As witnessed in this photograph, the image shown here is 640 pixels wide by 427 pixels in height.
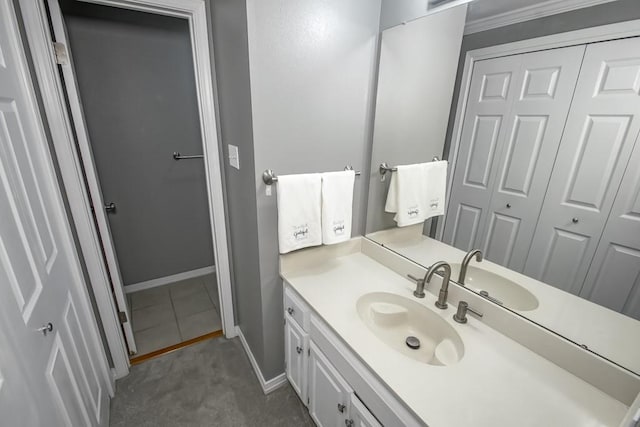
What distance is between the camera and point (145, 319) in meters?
2.17

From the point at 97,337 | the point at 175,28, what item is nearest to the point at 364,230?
the point at 97,337

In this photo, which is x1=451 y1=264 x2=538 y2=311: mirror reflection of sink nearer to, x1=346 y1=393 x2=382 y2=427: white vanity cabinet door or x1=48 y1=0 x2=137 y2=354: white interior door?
x1=346 y1=393 x2=382 y2=427: white vanity cabinet door

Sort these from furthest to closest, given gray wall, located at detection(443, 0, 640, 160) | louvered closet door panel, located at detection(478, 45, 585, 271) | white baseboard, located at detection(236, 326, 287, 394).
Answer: white baseboard, located at detection(236, 326, 287, 394)
louvered closet door panel, located at detection(478, 45, 585, 271)
gray wall, located at detection(443, 0, 640, 160)

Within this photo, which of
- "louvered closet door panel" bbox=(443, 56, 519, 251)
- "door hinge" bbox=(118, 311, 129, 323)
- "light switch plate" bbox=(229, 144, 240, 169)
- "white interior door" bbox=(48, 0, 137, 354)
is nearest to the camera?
"louvered closet door panel" bbox=(443, 56, 519, 251)

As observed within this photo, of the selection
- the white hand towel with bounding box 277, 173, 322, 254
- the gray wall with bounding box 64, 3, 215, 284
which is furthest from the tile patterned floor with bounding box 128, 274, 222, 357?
the white hand towel with bounding box 277, 173, 322, 254

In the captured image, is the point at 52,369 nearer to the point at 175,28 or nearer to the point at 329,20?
the point at 329,20

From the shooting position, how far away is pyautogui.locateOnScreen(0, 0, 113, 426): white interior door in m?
0.71

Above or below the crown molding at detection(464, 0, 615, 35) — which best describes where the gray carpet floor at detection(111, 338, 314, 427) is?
below

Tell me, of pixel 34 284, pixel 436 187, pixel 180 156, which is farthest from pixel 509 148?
pixel 180 156

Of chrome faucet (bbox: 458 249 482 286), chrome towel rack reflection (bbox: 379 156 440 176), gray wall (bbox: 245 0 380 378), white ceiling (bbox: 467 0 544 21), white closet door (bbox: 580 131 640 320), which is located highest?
white ceiling (bbox: 467 0 544 21)

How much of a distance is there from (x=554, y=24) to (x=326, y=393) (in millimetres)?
1507

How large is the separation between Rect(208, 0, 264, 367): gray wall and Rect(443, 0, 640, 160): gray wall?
2.79 ft

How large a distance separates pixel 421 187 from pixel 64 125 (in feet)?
5.45

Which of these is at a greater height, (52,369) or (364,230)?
(364,230)
